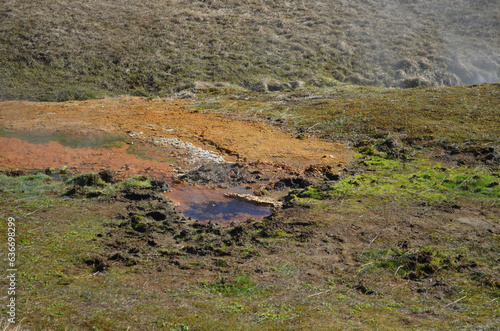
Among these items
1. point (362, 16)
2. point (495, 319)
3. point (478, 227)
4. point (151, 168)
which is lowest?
point (151, 168)

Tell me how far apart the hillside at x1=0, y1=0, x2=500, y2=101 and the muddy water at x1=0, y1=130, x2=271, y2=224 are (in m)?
8.30

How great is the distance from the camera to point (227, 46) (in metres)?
31.3

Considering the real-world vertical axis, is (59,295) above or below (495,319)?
below

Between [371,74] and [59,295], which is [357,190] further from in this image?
[371,74]

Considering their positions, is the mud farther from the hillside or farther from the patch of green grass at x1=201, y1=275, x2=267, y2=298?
the hillside

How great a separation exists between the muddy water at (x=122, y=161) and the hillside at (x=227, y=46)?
27.2 feet

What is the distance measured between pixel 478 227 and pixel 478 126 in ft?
30.1

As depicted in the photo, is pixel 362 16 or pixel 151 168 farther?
pixel 362 16

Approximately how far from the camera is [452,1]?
4550 cm

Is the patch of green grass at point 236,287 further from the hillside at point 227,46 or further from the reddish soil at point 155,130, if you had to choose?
the hillside at point 227,46

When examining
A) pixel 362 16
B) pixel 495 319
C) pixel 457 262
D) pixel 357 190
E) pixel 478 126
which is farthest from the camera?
pixel 362 16

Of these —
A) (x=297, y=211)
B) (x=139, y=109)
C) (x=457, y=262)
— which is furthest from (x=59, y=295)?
(x=139, y=109)

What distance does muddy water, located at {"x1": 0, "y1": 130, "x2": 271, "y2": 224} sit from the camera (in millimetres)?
12178

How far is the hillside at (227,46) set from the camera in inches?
1047
